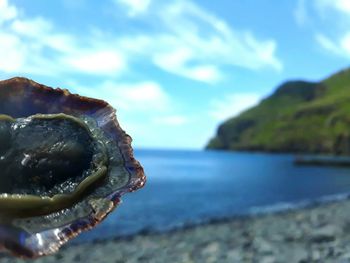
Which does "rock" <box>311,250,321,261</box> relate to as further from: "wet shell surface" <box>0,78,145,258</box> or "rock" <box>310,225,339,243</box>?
"wet shell surface" <box>0,78,145,258</box>

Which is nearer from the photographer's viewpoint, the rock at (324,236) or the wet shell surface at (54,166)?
the wet shell surface at (54,166)

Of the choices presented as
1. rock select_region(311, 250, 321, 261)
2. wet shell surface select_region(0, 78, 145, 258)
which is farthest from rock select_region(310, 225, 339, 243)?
wet shell surface select_region(0, 78, 145, 258)

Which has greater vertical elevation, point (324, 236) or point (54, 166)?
point (54, 166)

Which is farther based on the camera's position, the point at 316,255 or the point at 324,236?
the point at 324,236

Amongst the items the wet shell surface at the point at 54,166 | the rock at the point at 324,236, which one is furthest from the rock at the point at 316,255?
the wet shell surface at the point at 54,166

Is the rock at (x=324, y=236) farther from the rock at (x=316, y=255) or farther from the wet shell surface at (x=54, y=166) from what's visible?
the wet shell surface at (x=54, y=166)

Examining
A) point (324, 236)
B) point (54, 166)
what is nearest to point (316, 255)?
point (324, 236)

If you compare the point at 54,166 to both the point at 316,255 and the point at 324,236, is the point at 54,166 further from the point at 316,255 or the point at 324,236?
the point at 324,236

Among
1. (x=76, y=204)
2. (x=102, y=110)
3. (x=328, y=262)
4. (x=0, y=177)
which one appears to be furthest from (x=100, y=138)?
(x=328, y=262)

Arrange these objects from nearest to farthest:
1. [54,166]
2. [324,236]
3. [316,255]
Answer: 1. [54,166]
2. [316,255]
3. [324,236]
